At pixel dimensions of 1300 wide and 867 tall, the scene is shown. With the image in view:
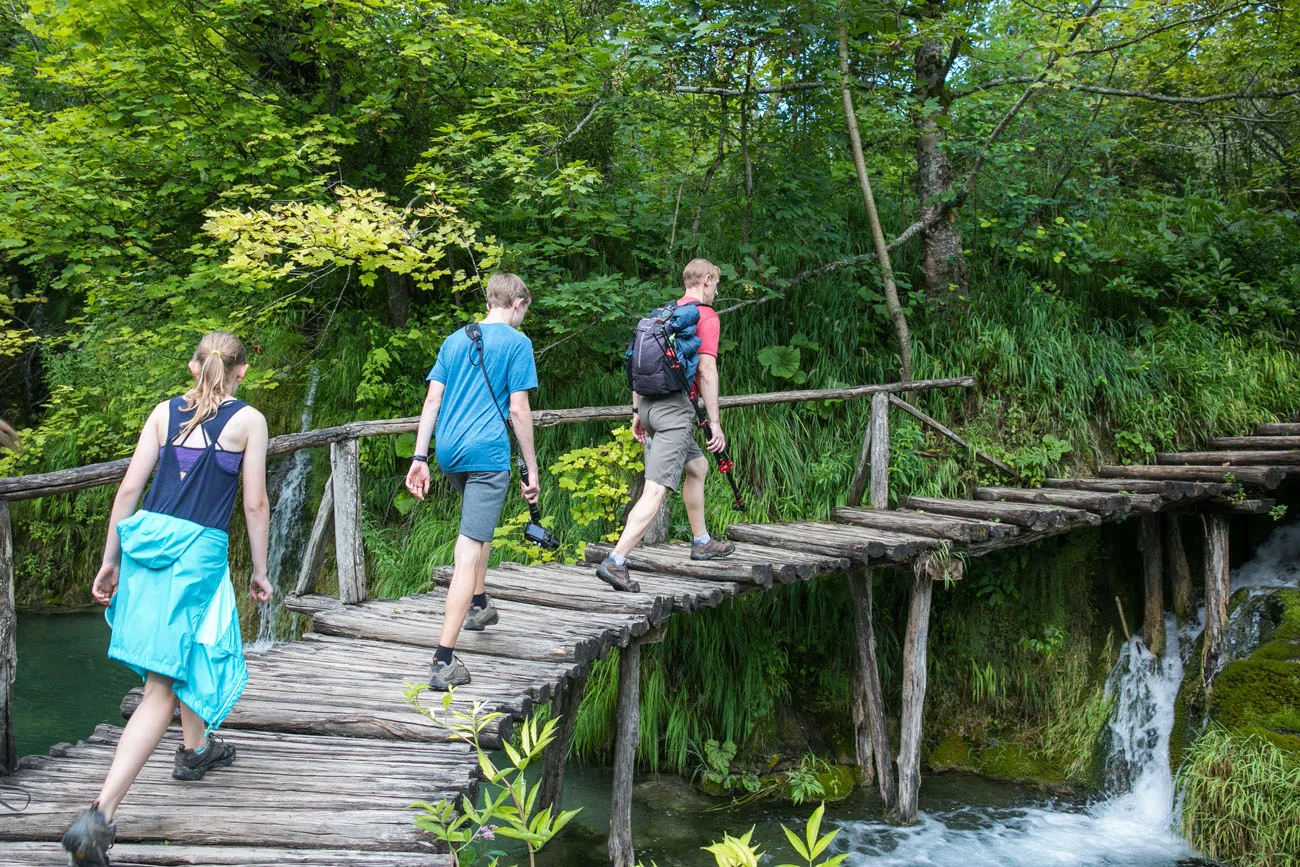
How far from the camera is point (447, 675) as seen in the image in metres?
4.23

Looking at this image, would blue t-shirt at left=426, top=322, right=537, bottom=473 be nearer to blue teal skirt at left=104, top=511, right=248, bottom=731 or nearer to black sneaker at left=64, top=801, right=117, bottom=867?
blue teal skirt at left=104, top=511, right=248, bottom=731

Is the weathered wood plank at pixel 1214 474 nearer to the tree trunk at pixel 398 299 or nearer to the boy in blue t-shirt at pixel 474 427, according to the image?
the boy in blue t-shirt at pixel 474 427

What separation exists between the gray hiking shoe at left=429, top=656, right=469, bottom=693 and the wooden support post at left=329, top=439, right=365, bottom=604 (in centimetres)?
170

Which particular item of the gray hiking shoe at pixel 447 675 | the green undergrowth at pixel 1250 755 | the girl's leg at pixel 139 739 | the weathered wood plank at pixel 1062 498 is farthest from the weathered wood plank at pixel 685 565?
the green undergrowth at pixel 1250 755

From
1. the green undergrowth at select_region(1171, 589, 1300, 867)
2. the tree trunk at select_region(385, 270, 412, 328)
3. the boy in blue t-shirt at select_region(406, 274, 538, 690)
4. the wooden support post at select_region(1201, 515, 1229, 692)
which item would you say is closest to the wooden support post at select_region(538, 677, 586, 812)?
the boy in blue t-shirt at select_region(406, 274, 538, 690)

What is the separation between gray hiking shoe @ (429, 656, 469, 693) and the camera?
166 inches

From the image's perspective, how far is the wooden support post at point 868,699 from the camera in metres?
7.88

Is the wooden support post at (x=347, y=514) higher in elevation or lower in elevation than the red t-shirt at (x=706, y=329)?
lower

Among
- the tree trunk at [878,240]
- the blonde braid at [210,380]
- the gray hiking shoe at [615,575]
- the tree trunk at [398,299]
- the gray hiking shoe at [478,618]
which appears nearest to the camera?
the blonde braid at [210,380]

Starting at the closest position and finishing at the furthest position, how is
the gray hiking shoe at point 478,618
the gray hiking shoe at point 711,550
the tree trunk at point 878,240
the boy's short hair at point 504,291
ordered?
the boy's short hair at point 504,291, the gray hiking shoe at point 478,618, the gray hiking shoe at point 711,550, the tree trunk at point 878,240

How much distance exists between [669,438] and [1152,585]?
5590mm

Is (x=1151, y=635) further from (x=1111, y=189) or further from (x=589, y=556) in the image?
(x=589, y=556)

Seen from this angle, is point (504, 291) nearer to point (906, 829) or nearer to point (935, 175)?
point (906, 829)

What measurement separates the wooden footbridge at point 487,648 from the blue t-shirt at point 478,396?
103 cm
